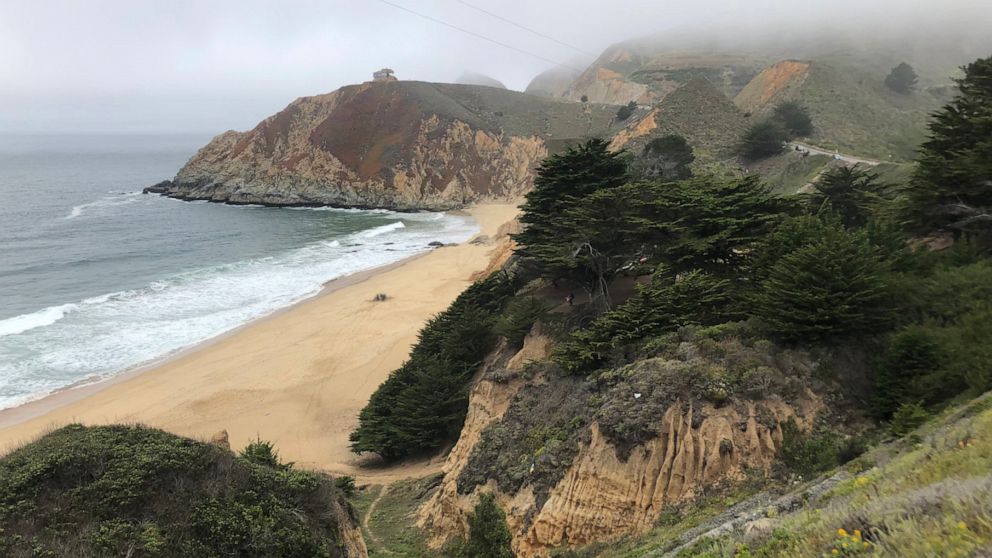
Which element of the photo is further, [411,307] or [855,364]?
[411,307]

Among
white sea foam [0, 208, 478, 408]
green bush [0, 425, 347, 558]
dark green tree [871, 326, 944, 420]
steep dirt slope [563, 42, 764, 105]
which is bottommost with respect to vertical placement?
white sea foam [0, 208, 478, 408]

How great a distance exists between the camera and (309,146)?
79875 mm

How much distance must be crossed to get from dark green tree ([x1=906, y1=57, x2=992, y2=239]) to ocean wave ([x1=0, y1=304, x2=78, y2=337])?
40.2 meters

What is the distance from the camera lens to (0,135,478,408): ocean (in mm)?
26359

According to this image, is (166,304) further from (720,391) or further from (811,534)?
(811,534)

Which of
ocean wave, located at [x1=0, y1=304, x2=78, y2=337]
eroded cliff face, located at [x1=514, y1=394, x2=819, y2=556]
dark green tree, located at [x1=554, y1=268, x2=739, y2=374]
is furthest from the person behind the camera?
ocean wave, located at [x1=0, y1=304, x2=78, y2=337]

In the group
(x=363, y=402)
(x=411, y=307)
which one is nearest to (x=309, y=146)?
(x=411, y=307)

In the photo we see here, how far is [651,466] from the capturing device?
31.0ft

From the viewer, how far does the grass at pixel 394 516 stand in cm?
1162

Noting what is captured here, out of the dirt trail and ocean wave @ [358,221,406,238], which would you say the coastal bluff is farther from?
the dirt trail

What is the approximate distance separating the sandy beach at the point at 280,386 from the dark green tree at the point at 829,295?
11.8 meters

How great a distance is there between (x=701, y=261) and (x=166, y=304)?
1293 inches

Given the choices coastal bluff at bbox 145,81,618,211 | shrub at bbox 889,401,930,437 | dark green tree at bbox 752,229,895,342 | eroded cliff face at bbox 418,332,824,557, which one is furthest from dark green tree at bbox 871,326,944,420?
coastal bluff at bbox 145,81,618,211

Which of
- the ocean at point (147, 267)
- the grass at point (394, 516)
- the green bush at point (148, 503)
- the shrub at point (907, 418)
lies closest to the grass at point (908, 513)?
the shrub at point (907, 418)
